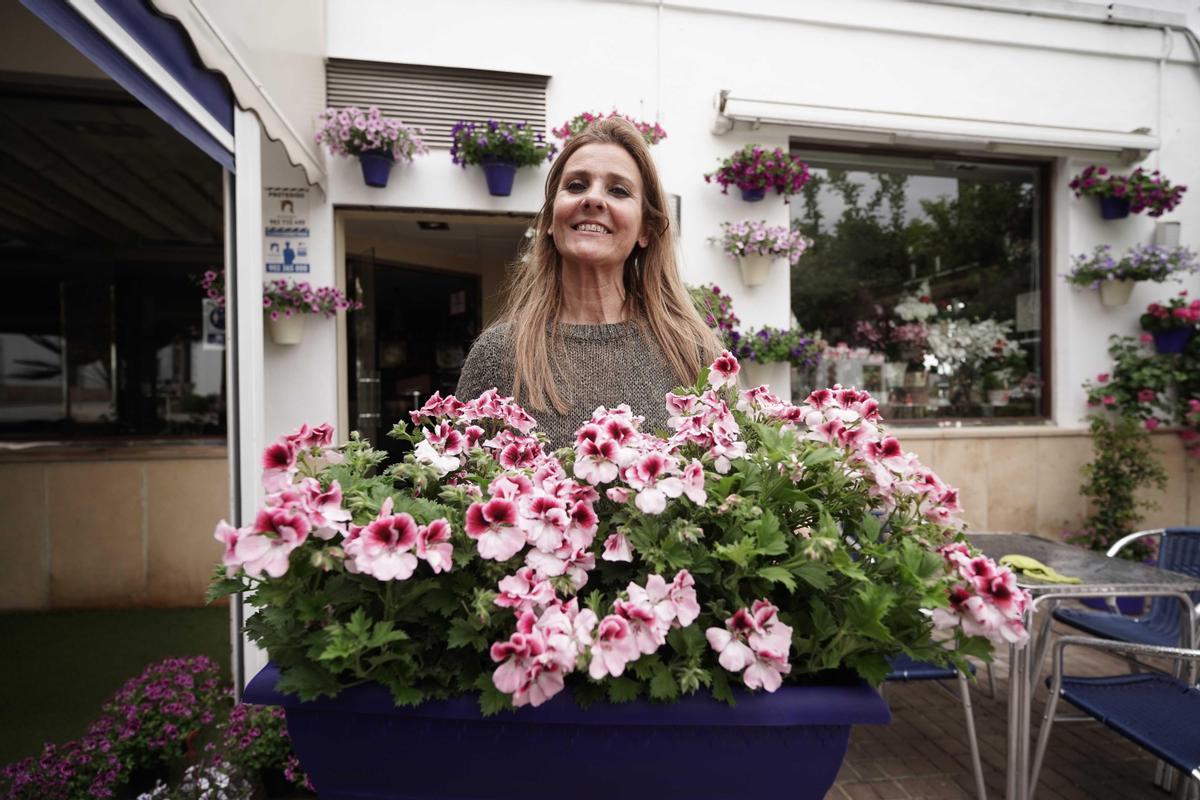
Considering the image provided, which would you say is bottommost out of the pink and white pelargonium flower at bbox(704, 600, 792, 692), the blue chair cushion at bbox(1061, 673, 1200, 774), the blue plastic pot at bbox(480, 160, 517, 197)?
the blue chair cushion at bbox(1061, 673, 1200, 774)

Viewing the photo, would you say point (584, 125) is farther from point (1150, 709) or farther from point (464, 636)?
point (464, 636)

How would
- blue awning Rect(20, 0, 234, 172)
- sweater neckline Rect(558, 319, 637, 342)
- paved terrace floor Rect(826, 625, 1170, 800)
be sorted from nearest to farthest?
1. sweater neckline Rect(558, 319, 637, 342)
2. blue awning Rect(20, 0, 234, 172)
3. paved terrace floor Rect(826, 625, 1170, 800)

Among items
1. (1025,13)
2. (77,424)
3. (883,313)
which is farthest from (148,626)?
(1025,13)

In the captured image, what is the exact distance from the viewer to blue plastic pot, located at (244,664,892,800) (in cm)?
58

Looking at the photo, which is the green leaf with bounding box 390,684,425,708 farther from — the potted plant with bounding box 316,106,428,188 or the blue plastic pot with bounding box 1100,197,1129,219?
the blue plastic pot with bounding box 1100,197,1129,219

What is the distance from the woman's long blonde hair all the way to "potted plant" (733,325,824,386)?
2.85 meters

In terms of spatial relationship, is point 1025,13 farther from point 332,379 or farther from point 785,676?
point 785,676

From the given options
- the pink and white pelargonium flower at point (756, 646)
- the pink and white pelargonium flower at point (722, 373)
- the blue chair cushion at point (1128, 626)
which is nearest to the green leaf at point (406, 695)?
the pink and white pelargonium flower at point (756, 646)

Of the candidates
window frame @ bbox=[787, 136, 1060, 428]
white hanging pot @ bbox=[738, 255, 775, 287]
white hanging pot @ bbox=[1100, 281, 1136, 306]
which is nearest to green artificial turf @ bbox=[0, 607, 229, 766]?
white hanging pot @ bbox=[738, 255, 775, 287]

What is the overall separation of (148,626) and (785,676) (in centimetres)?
428

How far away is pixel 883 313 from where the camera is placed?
5.16m

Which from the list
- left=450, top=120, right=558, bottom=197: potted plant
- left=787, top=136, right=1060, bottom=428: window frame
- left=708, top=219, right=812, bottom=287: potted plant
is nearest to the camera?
left=450, top=120, right=558, bottom=197: potted plant

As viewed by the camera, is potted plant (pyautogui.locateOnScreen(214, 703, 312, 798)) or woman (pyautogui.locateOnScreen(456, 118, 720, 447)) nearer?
woman (pyautogui.locateOnScreen(456, 118, 720, 447))

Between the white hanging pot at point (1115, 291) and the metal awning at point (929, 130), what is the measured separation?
0.92 m
